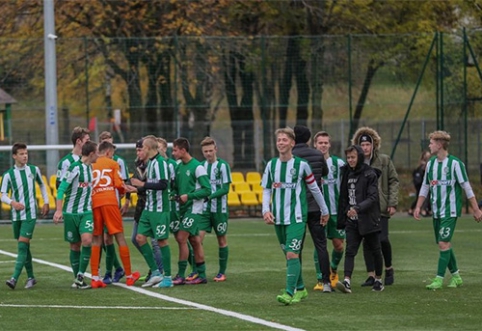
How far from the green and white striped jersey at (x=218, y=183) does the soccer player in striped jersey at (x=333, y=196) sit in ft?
4.88

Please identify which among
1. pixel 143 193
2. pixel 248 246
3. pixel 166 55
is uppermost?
pixel 166 55

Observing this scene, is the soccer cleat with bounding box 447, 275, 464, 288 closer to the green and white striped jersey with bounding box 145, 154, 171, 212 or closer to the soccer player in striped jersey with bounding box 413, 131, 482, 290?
the soccer player in striped jersey with bounding box 413, 131, 482, 290

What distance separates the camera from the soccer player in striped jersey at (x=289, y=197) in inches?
499

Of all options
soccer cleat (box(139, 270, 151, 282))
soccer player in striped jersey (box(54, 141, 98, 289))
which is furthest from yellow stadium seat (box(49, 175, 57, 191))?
soccer player in striped jersey (box(54, 141, 98, 289))

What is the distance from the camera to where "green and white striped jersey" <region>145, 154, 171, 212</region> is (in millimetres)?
14516

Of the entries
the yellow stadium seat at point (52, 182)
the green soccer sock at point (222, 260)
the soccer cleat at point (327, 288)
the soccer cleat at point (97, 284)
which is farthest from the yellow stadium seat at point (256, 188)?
the soccer cleat at point (327, 288)

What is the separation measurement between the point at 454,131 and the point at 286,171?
19.3m

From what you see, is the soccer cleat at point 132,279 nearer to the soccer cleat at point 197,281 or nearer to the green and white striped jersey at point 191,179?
the soccer cleat at point 197,281

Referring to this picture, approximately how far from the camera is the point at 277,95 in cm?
3178

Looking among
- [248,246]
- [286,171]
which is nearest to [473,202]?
[286,171]

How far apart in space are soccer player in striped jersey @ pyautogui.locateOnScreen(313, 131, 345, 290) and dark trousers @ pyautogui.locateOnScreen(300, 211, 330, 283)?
0.71 metres

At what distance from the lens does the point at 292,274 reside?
496 inches

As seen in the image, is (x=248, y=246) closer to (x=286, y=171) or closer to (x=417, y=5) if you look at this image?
(x=286, y=171)

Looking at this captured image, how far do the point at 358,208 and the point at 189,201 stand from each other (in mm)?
2396
